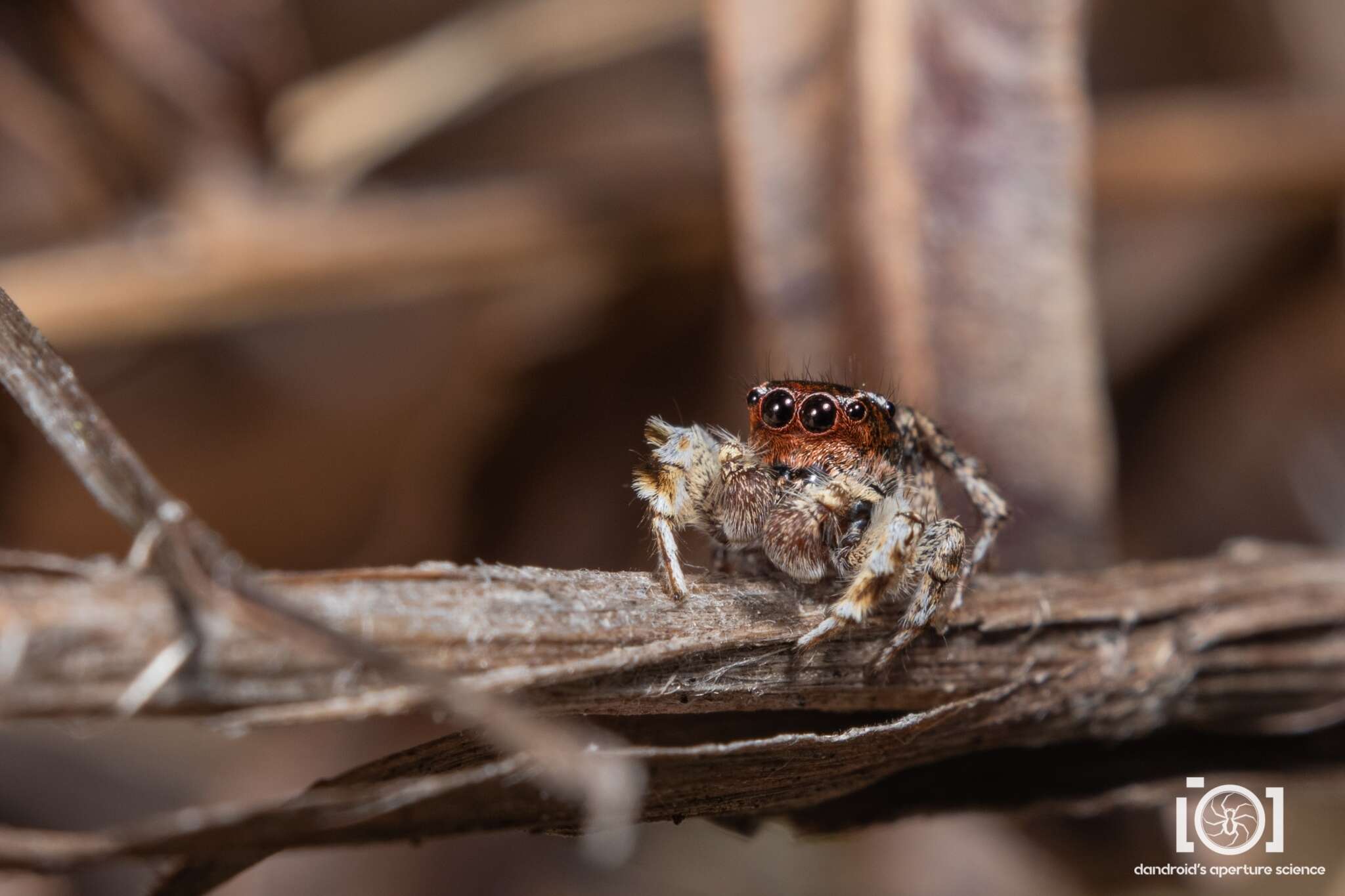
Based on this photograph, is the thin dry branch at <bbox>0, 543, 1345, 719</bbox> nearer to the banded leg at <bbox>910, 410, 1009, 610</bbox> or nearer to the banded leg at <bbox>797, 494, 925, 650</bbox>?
Result: the banded leg at <bbox>797, 494, 925, 650</bbox>

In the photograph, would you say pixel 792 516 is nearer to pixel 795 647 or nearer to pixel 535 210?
pixel 795 647

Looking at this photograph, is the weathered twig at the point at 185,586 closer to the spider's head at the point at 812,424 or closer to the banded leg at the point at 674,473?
the banded leg at the point at 674,473

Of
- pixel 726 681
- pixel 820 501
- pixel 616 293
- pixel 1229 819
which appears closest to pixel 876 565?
pixel 820 501

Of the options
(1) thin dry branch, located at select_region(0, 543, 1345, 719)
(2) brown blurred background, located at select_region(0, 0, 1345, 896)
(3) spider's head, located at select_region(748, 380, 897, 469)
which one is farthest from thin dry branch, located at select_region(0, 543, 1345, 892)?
(2) brown blurred background, located at select_region(0, 0, 1345, 896)

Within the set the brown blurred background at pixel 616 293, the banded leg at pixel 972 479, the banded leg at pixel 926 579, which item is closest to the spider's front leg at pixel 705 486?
the banded leg at pixel 926 579

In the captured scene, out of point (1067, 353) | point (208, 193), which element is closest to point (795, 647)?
point (1067, 353)

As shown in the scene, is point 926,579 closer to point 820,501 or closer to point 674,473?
point 820,501
